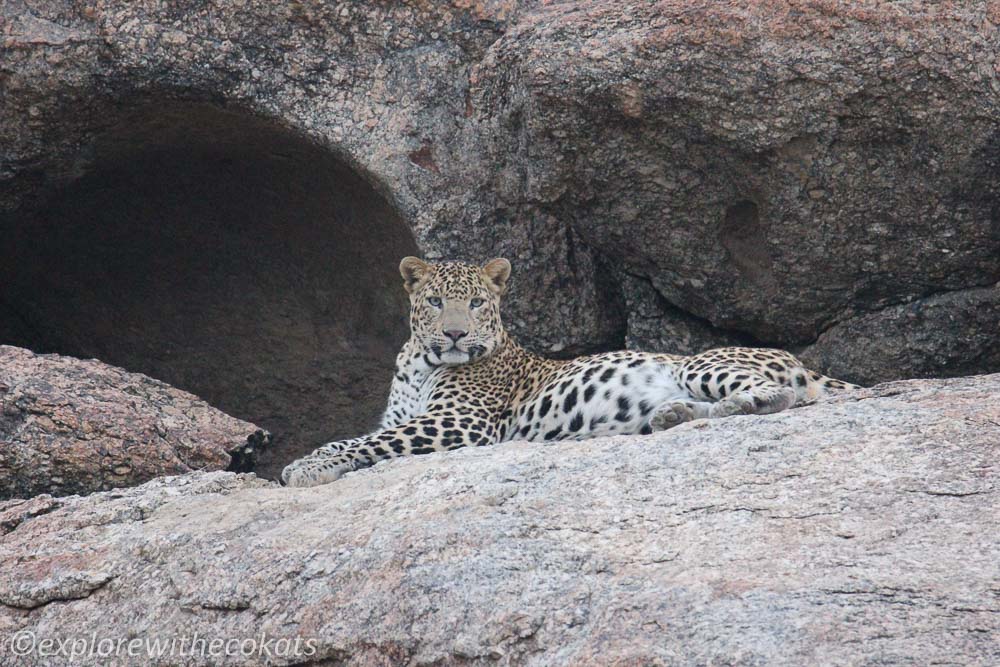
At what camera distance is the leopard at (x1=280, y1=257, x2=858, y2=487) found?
8219 mm

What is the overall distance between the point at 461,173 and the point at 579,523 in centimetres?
433

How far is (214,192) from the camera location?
36.7 ft

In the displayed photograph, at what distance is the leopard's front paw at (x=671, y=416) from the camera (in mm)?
7633

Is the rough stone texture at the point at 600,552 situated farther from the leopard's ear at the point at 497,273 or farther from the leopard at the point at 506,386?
the leopard's ear at the point at 497,273

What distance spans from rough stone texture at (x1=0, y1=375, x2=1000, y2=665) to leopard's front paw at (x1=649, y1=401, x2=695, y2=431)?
0.72m

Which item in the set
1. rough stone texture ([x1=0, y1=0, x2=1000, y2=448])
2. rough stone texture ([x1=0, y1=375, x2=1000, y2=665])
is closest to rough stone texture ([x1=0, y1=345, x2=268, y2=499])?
rough stone texture ([x1=0, y1=375, x2=1000, y2=665])

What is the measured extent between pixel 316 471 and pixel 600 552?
2859 millimetres

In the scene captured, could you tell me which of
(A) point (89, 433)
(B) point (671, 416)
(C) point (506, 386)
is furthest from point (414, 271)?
(B) point (671, 416)

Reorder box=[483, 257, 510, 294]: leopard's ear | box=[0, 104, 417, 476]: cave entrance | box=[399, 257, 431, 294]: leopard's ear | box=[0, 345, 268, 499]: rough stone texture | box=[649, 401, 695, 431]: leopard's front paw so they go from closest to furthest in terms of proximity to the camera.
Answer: box=[649, 401, 695, 431]: leopard's front paw < box=[0, 345, 268, 499]: rough stone texture < box=[483, 257, 510, 294]: leopard's ear < box=[399, 257, 431, 294]: leopard's ear < box=[0, 104, 417, 476]: cave entrance

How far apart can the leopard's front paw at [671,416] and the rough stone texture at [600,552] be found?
0.72m

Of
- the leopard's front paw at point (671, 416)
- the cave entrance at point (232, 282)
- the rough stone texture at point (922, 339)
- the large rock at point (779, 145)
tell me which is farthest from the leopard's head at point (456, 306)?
the leopard's front paw at point (671, 416)

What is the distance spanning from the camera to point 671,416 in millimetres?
7633

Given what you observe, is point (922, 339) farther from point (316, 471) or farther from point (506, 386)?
point (316, 471)

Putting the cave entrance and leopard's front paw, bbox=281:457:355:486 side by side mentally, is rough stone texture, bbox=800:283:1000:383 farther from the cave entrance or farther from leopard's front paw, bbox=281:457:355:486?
the cave entrance
